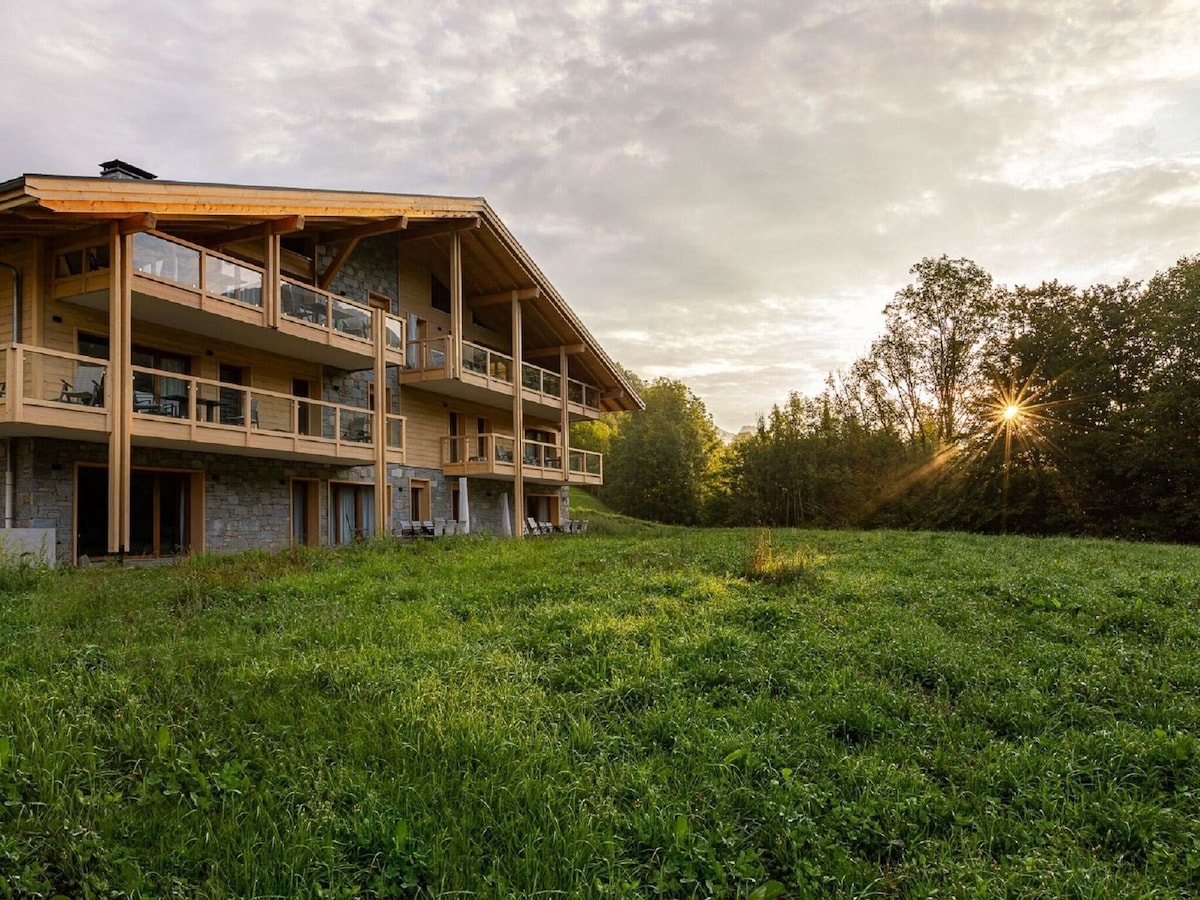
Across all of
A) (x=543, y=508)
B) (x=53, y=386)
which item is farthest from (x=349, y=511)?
(x=543, y=508)

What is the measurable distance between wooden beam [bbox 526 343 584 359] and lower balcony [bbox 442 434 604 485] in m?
3.90

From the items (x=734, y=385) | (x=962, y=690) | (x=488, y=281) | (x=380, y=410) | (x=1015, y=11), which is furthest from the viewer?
(x=734, y=385)

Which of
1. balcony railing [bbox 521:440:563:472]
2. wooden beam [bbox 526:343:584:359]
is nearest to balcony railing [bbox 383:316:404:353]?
balcony railing [bbox 521:440:563:472]

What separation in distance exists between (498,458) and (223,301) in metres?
10.4

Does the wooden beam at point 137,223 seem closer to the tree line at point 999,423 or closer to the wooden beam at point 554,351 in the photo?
the wooden beam at point 554,351

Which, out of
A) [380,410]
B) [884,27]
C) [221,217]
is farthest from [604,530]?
[884,27]

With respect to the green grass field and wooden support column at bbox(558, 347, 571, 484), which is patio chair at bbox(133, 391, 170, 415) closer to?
the green grass field

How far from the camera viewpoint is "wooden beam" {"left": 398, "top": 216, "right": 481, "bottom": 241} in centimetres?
Result: 2061

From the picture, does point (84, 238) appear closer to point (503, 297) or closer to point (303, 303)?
point (303, 303)

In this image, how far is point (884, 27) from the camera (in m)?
11.5

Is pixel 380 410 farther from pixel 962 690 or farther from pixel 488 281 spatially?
pixel 962 690

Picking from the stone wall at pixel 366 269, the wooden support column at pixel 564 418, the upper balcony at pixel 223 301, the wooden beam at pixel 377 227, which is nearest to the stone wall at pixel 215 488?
the upper balcony at pixel 223 301

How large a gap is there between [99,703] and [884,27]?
1359 cm

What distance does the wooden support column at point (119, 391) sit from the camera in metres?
12.1
